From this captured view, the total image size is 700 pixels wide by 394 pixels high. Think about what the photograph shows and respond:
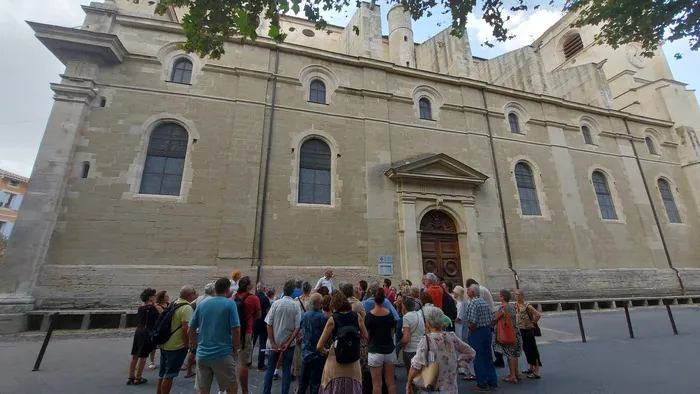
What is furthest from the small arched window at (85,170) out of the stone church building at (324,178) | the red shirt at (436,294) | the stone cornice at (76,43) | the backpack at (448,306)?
the backpack at (448,306)

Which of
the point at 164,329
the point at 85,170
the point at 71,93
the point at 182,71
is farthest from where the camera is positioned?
the point at 182,71

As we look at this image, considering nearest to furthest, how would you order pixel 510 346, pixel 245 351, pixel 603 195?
pixel 245 351 → pixel 510 346 → pixel 603 195

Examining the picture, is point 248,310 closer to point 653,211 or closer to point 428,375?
point 428,375

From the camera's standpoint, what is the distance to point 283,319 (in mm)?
4199

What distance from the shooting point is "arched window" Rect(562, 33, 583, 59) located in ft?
79.5

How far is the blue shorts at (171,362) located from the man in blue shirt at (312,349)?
1.65 m

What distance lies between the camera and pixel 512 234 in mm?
12797

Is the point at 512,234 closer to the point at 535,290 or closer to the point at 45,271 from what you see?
the point at 535,290

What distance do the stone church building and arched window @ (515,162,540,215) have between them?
69 millimetres

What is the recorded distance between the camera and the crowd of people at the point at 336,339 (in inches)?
127

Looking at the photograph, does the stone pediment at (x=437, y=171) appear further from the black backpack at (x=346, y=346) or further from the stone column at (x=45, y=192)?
the stone column at (x=45, y=192)

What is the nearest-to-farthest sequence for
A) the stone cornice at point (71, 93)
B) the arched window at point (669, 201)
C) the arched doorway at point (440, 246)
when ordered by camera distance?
the stone cornice at point (71, 93)
the arched doorway at point (440, 246)
the arched window at point (669, 201)

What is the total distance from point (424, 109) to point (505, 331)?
11.6 metres

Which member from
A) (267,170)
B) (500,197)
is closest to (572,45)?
(500,197)
